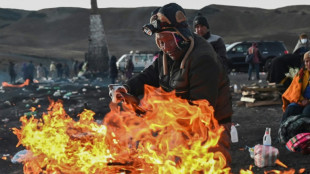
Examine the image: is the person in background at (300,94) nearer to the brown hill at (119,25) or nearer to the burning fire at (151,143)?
the burning fire at (151,143)

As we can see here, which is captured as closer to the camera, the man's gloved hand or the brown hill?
the man's gloved hand

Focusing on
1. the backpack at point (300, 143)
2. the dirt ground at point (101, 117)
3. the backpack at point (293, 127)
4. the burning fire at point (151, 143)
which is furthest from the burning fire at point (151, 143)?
the backpack at point (293, 127)

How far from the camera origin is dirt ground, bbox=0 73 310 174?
6379 millimetres

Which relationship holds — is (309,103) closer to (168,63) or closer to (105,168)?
(168,63)

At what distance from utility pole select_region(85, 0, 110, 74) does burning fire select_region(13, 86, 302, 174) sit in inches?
885

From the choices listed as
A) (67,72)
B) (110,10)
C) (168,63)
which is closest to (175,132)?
(168,63)

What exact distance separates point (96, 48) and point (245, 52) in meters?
9.49

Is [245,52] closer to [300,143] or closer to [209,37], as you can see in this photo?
[300,143]

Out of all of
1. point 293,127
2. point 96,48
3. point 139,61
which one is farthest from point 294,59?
point 139,61

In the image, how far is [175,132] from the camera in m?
2.93

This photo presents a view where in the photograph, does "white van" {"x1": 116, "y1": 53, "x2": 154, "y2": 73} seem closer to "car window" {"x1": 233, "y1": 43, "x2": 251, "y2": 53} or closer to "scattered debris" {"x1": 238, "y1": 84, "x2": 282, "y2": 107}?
"car window" {"x1": 233, "y1": 43, "x2": 251, "y2": 53}

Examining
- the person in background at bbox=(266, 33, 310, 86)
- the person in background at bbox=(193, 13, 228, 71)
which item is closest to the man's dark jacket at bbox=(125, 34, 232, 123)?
the person in background at bbox=(193, 13, 228, 71)

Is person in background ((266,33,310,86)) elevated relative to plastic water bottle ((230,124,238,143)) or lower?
elevated

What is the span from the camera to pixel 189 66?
114 inches
